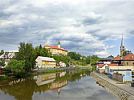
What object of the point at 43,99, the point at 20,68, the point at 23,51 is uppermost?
the point at 23,51

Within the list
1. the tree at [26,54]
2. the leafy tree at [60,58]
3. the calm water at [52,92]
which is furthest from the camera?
the leafy tree at [60,58]

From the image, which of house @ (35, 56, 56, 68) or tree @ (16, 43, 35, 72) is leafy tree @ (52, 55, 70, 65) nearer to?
house @ (35, 56, 56, 68)

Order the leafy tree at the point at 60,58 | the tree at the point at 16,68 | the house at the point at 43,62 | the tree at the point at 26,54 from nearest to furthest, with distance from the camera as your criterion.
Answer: the tree at the point at 16,68 → the tree at the point at 26,54 → the house at the point at 43,62 → the leafy tree at the point at 60,58

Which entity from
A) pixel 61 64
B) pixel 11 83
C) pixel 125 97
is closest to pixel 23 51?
pixel 11 83

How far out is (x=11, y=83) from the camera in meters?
56.2

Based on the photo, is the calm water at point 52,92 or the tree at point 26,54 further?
the tree at point 26,54

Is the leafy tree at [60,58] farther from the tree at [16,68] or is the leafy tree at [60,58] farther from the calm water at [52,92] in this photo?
the calm water at [52,92]

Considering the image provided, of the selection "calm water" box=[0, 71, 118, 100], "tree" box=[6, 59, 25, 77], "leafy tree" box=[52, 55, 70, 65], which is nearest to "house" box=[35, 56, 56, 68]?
"leafy tree" box=[52, 55, 70, 65]

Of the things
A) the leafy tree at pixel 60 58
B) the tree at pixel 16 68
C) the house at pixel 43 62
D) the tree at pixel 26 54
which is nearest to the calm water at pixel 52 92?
the tree at pixel 16 68

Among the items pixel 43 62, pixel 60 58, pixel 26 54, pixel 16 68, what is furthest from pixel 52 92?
pixel 60 58

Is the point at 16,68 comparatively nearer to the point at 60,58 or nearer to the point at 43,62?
the point at 43,62

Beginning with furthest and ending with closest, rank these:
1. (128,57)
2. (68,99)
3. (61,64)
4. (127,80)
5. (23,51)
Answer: (61,64) → (128,57) → (23,51) → (127,80) → (68,99)

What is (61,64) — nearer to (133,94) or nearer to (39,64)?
(39,64)

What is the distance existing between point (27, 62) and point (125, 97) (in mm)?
45635
